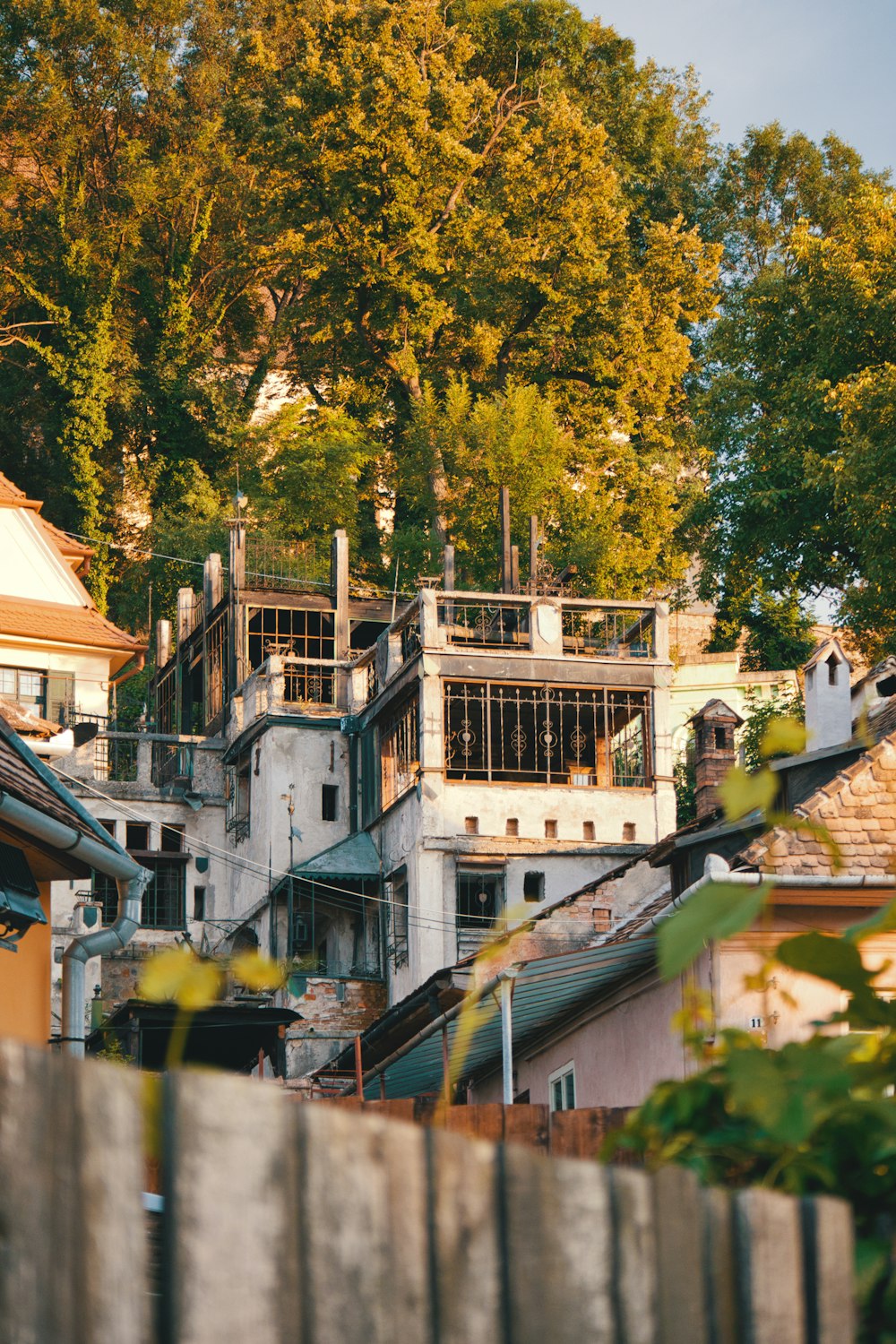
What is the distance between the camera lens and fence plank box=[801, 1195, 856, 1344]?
98.2 inches

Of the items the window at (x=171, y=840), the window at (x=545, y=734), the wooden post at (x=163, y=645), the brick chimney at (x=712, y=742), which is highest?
the wooden post at (x=163, y=645)

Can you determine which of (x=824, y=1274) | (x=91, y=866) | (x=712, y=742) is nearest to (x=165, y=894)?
(x=712, y=742)

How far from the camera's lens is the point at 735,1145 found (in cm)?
280

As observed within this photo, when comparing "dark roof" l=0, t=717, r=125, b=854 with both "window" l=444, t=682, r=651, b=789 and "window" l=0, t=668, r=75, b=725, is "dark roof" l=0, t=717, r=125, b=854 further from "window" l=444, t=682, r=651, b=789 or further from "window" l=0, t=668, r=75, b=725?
"window" l=0, t=668, r=75, b=725

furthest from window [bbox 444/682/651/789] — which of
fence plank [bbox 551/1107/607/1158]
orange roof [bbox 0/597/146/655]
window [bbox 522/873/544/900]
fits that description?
fence plank [bbox 551/1107/607/1158]

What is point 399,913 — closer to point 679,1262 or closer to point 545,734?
point 545,734

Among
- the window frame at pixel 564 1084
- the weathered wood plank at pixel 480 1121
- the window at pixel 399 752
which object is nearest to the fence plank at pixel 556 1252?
the weathered wood plank at pixel 480 1121

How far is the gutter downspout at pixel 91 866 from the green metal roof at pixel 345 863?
24.5 meters

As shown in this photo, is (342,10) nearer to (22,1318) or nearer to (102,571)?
(102,571)

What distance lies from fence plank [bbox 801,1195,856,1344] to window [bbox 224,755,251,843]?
40.4 meters

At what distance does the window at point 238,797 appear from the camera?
42875 millimetres

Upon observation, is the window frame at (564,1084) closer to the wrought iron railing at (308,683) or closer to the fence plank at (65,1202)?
the fence plank at (65,1202)

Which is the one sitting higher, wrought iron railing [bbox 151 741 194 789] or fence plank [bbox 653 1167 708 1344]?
wrought iron railing [bbox 151 741 194 789]

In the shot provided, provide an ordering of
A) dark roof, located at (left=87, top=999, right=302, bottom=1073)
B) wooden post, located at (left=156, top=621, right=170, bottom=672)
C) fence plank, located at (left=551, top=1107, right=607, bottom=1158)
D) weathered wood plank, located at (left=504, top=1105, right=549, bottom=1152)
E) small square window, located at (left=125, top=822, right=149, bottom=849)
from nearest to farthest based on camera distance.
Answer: fence plank, located at (left=551, top=1107, right=607, bottom=1158), weathered wood plank, located at (left=504, top=1105, right=549, bottom=1152), dark roof, located at (left=87, top=999, right=302, bottom=1073), small square window, located at (left=125, top=822, right=149, bottom=849), wooden post, located at (left=156, top=621, right=170, bottom=672)
